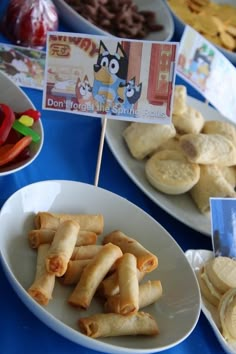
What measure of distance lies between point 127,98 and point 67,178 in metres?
0.19

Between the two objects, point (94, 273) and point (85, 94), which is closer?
point (94, 273)

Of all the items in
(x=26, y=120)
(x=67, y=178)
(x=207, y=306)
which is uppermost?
(x=26, y=120)

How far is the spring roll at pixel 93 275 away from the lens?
678 mm

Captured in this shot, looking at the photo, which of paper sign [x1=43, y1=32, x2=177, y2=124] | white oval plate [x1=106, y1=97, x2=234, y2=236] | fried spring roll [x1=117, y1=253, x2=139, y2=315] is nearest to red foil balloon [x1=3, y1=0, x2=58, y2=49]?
white oval plate [x1=106, y1=97, x2=234, y2=236]

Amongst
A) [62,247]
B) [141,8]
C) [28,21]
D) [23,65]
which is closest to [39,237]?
[62,247]

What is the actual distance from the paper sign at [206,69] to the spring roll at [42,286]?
0.52 metres

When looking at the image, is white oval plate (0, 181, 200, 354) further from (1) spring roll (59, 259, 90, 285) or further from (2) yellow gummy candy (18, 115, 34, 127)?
(2) yellow gummy candy (18, 115, 34, 127)

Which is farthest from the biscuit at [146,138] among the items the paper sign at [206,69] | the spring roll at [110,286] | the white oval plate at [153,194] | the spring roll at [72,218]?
the spring roll at [110,286]

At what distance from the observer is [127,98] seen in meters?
0.83

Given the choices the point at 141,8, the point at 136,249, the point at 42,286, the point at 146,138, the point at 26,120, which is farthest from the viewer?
the point at 141,8

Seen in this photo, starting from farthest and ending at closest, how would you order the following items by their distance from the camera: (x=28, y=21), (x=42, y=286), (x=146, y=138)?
(x=28, y=21)
(x=146, y=138)
(x=42, y=286)

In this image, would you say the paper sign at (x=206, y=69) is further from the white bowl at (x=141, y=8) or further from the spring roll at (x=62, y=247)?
the spring roll at (x=62, y=247)

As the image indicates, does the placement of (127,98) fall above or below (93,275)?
above

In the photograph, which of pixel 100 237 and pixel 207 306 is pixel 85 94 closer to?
pixel 100 237
